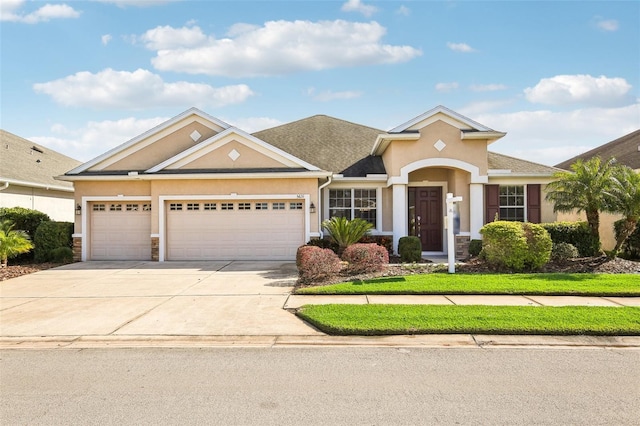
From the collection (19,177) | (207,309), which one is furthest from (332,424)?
(19,177)

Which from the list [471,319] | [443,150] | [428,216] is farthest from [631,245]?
[471,319]

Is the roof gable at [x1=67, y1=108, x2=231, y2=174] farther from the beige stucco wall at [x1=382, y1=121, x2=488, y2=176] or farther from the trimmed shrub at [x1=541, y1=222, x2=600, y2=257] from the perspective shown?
the trimmed shrub at [x1=541, y1=222, x2=600, y2=257]

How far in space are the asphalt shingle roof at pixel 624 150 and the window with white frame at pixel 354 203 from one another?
11.7m

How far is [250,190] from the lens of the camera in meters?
15.5

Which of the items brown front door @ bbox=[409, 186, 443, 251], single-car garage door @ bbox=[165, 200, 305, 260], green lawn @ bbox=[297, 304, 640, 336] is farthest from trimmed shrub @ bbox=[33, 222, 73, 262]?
brown front door @ bbox=[409, 186, 443, 251]

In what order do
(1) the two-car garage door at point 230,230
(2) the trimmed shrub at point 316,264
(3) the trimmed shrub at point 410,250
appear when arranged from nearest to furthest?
1. (2) the trimmed shrub at point 316,264
2. (3) the trimmed shrub at point 410,250
3. (1) the two-car garage door at point 230,230

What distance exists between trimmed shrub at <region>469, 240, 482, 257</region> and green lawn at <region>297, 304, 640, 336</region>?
22.7 ft

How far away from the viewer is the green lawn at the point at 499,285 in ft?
29.8

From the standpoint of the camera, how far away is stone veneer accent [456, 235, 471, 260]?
52.6 feet

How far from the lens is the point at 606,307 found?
7.75m

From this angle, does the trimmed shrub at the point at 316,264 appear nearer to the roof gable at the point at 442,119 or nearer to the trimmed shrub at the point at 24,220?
the roof gable at the point at 442,119

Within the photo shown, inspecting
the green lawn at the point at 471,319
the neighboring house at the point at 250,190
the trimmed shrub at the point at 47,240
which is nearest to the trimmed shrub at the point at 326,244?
the neighboring house at the point at 250,190

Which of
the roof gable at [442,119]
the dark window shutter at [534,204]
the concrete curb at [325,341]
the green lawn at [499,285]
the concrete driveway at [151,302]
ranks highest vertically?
the roof gable at [442,119]

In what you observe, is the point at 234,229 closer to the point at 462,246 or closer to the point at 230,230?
the point at 230,230
